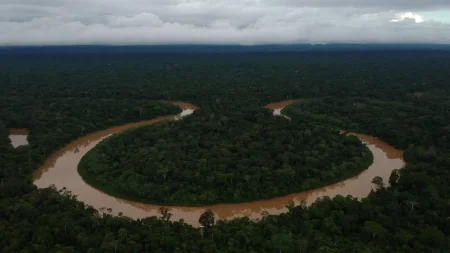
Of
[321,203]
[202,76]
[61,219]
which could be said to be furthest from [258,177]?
[202,76]

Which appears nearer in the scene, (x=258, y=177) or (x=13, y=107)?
(x=258, y=177)

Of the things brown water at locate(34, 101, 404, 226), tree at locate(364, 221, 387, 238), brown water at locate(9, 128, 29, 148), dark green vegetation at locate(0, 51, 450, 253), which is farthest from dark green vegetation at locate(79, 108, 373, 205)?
brown water at locate(9, 128, 29, 148)

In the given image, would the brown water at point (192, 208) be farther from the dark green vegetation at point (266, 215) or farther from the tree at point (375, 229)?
the tree at point (375, 229)

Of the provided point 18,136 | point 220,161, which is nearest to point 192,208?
point 220,161

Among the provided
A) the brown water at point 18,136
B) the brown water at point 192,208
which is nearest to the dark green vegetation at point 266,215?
the brown water at point 18,136

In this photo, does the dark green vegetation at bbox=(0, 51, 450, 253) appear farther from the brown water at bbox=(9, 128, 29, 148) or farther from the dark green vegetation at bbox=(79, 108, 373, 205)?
the dark green vegetation at bbox=(79, 108, 373, 205)

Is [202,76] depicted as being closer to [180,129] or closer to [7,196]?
[180,129]

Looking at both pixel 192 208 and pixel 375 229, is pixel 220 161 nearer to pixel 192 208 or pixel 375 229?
pixel 192 208
